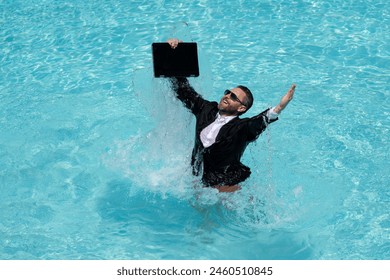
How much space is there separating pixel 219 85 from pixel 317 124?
1.30 metres

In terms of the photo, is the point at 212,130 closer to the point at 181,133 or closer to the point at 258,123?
the point at 258,123

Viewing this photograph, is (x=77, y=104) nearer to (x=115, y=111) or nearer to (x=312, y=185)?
(x=115, y=111)

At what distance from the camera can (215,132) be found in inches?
192

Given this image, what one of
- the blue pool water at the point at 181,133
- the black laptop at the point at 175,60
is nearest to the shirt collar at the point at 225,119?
the black laptop at the point at 175,60

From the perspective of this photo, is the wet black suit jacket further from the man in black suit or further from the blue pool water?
the blue pool water

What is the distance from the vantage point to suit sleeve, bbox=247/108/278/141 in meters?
4.60

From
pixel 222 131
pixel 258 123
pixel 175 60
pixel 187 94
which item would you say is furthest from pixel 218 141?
pixel 175 60

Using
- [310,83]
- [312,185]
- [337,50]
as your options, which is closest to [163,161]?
[312,185]

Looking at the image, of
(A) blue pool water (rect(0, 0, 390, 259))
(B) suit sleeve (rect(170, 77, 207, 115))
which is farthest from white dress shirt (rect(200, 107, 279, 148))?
(A) blue pool water (rect(0, 0, 390, 259))

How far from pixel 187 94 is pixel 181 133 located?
0.73 meters

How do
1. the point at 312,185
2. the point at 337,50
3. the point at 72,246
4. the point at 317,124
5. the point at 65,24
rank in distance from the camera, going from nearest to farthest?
1. the point at 72,246
2. the point at 312,185
3. the point at 317,124
4. the point at 337,50
5. the point at 65,24

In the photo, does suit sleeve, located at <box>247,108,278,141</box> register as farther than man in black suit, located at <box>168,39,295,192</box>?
No

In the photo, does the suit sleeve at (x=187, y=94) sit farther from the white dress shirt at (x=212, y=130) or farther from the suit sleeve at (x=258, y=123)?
the suit sleeve at (x=258, y=123)

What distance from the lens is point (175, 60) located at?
194 inches
